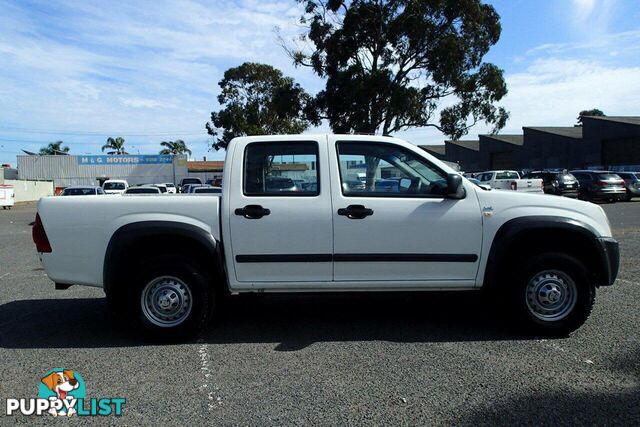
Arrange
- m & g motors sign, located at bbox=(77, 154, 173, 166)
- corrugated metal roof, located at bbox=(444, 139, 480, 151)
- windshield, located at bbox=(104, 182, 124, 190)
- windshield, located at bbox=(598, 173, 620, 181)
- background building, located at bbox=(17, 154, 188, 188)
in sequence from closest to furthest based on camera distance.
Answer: windshield, located at bbox=(598, 173, 620, 181), windshield, located at bbox=(104, 182, 124, 190), background building, located at bbox=(17, 154, 188, 188), m & g motors sign, located at bbox=(77, 154, 173, 166), corrugated metal roof, located at bbox=(444, 139, 480, 151)

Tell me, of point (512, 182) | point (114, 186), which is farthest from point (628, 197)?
point (114, 186)

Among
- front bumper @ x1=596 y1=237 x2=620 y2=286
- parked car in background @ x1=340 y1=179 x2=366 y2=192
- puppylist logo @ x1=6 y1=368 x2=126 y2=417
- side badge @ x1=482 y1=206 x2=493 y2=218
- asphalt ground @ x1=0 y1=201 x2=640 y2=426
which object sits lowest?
puppylist logo @ x1=6 y1=368 x2=126 y2=417

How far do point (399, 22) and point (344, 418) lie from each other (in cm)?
2478

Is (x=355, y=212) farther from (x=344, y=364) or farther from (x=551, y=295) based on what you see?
(x=551, y=295)

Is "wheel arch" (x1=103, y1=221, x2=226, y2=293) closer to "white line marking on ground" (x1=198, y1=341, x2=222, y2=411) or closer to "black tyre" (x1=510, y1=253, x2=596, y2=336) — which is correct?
"white line marking on ground" (x1=198, y1=341, x2=222, y2=411)

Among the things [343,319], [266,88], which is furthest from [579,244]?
[266,88]

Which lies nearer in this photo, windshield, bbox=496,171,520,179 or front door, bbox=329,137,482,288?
front door, bbox=329,137,482,288

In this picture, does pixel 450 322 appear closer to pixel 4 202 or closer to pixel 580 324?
pixel 580 324

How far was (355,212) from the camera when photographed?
4645 millimetres

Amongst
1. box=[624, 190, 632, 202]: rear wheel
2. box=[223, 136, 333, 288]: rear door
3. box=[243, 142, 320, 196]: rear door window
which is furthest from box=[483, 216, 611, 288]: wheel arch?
box=[624, 190, 632, 202]: rear wheel

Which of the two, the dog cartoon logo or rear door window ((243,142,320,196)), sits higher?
rear door window ((243,142,320,196))

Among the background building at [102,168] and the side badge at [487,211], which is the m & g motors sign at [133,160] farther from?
the side badge at [487,211]

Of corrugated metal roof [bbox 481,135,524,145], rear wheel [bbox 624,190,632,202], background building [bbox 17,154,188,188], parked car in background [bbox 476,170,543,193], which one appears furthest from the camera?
background building [bbox 17,154,188,188]

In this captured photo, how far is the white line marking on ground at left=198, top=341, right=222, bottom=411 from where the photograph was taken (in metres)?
3.58
